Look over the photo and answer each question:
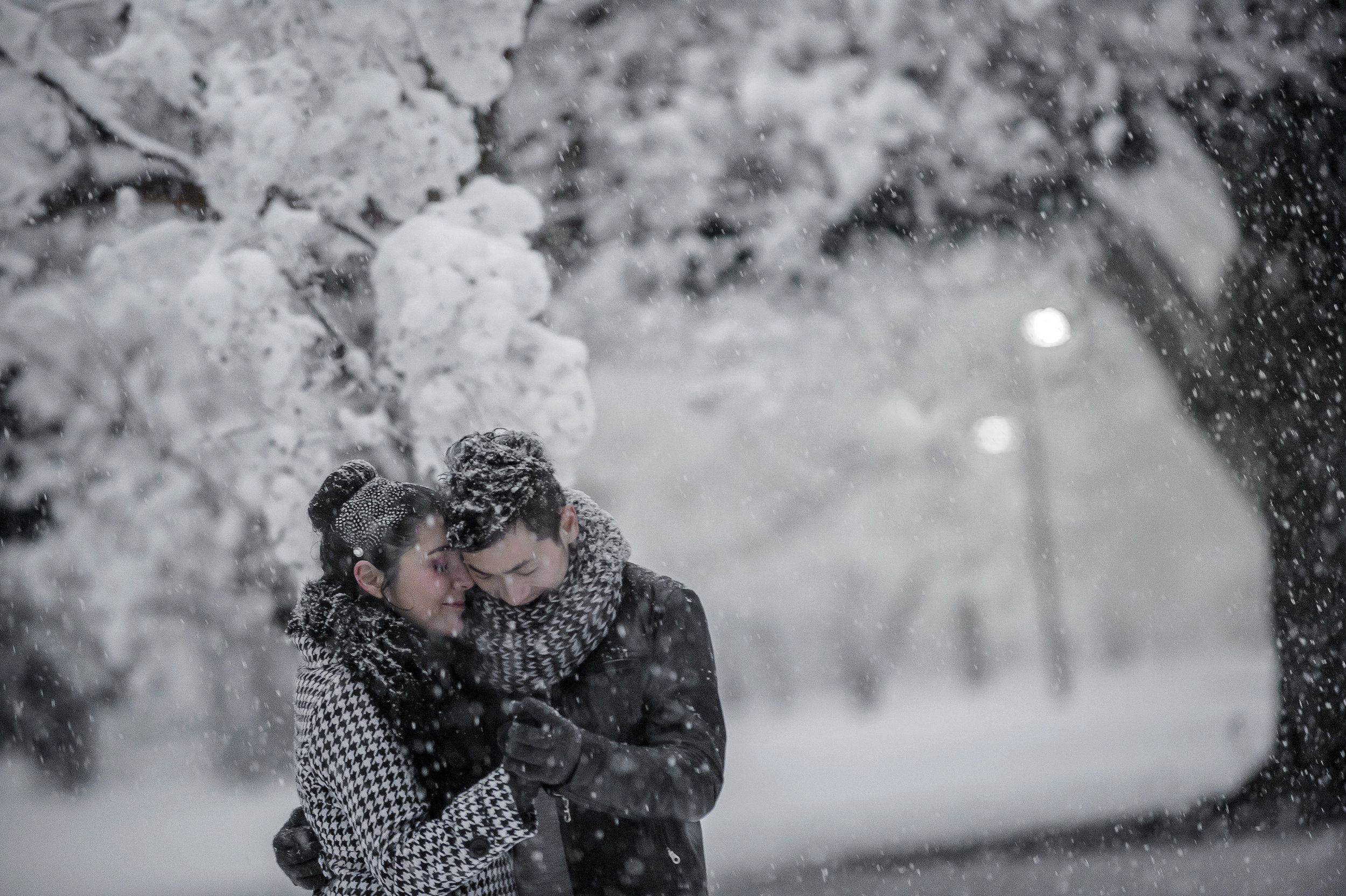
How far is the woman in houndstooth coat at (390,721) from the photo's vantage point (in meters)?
1.74

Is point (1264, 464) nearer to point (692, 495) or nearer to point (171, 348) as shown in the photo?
point (171, 348)

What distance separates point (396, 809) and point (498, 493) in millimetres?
600

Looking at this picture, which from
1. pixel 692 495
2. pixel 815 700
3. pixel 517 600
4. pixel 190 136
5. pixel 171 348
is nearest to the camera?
pixel 517 600

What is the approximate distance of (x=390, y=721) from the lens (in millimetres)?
1888

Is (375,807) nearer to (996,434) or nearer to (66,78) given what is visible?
(66,78)

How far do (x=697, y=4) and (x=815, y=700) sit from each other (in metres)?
13.0

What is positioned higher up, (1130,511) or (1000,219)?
(1000,219)

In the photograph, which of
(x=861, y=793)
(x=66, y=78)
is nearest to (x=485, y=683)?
(x=66, y=78)

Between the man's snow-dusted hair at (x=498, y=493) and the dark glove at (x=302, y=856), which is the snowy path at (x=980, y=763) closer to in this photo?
the dark glove at (x=302, y=856)

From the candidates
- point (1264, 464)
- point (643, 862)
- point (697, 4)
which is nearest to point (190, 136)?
point (697, 4)

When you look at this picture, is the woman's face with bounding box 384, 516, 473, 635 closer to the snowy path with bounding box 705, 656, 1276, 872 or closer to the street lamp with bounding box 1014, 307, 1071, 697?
the snowy path with bounding box 705, 656, 1276, 872

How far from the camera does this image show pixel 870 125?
6219mm

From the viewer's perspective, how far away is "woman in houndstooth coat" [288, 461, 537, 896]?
1.74 meters

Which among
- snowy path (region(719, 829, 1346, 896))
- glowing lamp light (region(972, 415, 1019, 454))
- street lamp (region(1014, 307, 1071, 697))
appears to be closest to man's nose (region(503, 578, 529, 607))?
snowy path (region(719, 829, 1346, 896))
